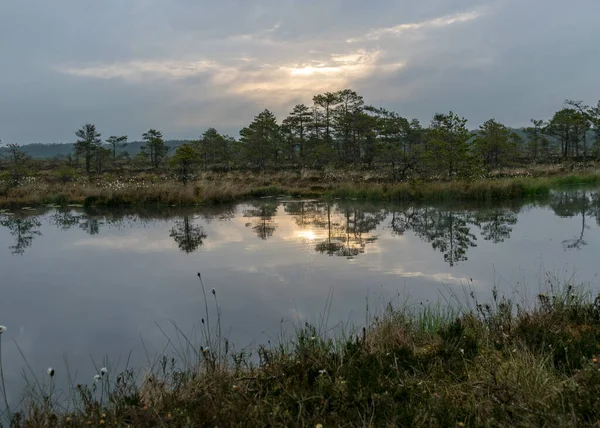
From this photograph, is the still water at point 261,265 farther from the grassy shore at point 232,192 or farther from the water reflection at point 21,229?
the grassy shore at point 232,192

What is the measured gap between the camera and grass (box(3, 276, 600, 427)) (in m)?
2.53

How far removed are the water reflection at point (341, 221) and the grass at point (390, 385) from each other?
421cm

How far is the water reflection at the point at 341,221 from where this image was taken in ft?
33.6

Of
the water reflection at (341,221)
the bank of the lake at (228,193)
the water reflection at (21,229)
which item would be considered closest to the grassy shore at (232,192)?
the bank of the lake at (228,193)

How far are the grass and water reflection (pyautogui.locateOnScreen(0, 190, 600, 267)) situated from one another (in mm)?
4213

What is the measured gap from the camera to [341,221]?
14172mm

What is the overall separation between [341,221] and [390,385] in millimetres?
11261

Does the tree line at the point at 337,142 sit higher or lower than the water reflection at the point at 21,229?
higher

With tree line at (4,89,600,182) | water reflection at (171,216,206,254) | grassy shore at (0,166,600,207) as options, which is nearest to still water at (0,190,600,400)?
water reflection at (171,216,206,254)

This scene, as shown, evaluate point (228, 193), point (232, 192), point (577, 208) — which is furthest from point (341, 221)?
point (232, 192)

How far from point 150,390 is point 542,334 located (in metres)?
3.16

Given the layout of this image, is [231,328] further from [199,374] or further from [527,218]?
[527,218]

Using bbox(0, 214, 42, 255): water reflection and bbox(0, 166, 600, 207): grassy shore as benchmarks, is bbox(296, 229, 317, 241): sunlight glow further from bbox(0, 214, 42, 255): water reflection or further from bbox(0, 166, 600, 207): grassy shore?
bbox(0, 166, 600, 207): grassy shore

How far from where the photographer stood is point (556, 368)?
3.22 m
